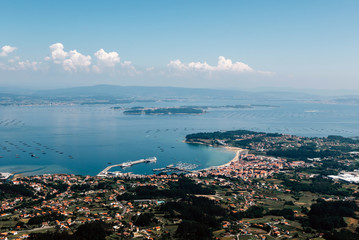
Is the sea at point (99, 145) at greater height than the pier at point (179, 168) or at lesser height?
greater

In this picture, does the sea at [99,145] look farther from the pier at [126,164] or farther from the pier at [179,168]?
the pier at [179,168]

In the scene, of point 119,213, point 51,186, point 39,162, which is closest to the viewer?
point 119,213

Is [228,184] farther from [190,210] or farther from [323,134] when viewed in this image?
[323,134]

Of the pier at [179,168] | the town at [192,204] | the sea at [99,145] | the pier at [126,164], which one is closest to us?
the town at [192,204]

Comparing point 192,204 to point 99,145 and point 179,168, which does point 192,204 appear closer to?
point 179,168

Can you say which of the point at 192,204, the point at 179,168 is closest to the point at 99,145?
the point at 179,168

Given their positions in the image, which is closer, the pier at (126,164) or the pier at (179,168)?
the pier at (126,164)

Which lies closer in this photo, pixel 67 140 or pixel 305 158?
pixel 305 158

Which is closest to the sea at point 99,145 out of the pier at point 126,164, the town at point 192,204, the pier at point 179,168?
the pier at point 126,164

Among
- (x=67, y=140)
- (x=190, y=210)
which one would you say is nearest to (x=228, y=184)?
(x=190, y=210)

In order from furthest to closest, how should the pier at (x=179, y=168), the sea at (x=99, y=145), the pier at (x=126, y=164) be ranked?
the sea at (x=99, y=145) < the pier at (x=179, y=168) < the pier at (x=126, y=164)

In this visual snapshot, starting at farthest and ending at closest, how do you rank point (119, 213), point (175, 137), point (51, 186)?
point (175, 137)
point (51, 186)
point (119, 213)
